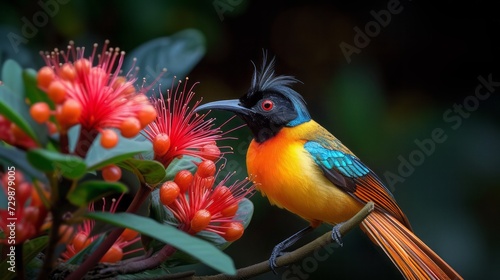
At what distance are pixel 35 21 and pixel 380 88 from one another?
38.2 inches

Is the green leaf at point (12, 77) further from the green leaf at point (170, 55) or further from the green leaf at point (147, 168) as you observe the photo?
the green leaf at point (170, 55)

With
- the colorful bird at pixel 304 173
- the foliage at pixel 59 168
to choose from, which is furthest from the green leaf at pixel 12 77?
the colorful bird at pixel 304 173

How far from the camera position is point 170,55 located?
1354 mm

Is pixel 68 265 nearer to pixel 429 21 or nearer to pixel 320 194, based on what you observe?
pixel 320 194

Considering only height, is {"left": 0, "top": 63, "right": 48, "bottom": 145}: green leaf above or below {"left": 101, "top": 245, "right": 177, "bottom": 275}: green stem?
above

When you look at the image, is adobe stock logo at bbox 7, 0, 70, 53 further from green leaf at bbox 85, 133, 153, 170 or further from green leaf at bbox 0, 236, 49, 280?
green leaf at bbox 85, 133, 153, 170

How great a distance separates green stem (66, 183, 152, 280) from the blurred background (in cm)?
106

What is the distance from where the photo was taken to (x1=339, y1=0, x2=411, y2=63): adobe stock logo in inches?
82.9

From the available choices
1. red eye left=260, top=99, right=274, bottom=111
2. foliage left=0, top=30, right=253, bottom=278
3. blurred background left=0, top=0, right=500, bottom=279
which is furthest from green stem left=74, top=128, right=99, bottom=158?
blurred background left=0, top=0, right=500, bottom=279

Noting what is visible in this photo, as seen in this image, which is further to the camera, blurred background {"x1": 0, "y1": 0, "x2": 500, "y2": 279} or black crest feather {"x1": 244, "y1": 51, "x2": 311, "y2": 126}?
blurred background {"x1": 0, "y1": 0, "x2": 500, "y2": 279}

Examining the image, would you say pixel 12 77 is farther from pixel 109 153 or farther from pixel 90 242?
pixel 90 242

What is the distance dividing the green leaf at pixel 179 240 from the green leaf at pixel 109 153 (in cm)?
5

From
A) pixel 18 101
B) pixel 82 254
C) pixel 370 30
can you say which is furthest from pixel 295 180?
pixel 370 30

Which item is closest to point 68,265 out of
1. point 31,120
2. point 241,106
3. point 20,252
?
point 20,252
